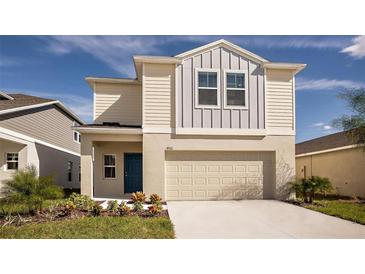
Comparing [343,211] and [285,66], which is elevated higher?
[285,66]

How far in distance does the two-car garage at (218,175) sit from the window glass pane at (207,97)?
6.50ft

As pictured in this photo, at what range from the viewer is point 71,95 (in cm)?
1302

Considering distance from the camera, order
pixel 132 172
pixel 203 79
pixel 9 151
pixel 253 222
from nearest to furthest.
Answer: pixel 253 222, pixel 203 79, pixel 132 172, pixel 9 151

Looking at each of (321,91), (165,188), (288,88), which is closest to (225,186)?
(165,188)

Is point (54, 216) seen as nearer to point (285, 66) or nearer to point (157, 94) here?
point (157, 94)

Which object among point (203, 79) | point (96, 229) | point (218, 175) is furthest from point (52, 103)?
point (96, 229)

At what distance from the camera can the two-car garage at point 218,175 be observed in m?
10.3

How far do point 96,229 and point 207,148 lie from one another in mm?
5496

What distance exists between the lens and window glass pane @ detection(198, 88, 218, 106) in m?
10.2

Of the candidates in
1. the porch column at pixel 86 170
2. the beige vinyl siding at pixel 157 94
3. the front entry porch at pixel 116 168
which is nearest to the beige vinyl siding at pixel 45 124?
the front entry porch at pixel 116 168

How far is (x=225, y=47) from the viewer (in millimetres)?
10328
